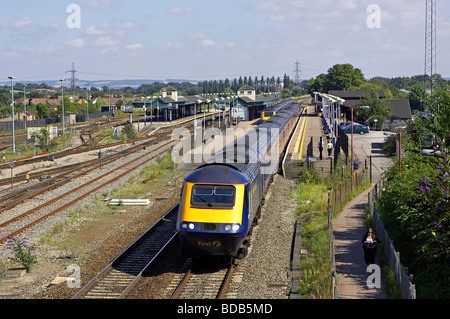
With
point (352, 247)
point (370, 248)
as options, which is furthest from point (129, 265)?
point (352, 247)

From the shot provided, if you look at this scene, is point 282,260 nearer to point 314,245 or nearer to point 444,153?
point 314,245

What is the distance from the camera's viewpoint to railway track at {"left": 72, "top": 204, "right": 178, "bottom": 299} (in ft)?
46.1

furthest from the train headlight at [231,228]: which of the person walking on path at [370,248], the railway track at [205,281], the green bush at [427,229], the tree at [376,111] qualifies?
the tree at [376,111]

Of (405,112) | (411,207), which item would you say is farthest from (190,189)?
(405,112)

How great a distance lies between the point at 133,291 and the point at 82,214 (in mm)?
10749

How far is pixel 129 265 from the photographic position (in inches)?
645

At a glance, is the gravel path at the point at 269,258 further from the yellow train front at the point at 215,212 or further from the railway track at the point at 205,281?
the yellow train front at the point at 215,212

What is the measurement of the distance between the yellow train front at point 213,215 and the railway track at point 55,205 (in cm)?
890

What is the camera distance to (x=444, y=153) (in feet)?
Result: 52.6

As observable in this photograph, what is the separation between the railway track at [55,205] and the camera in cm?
2155

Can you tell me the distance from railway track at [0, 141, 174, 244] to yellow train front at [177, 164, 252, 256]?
8.90 metres

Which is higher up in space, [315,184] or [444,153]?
[444,153]

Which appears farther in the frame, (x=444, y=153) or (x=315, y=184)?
(x=315, y=184)
